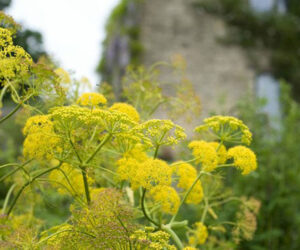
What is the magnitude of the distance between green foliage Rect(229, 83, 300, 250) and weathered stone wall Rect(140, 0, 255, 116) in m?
4.09

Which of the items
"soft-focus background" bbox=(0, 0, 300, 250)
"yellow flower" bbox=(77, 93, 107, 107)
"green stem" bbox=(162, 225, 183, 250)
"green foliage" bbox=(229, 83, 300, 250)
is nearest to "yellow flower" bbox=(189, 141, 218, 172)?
"green stem" bbox=(162, 225, 183, 250)

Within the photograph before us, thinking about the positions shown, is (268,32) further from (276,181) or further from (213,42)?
(276,181)

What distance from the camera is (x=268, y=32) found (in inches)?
324

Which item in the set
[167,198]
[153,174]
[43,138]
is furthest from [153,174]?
[43,138]

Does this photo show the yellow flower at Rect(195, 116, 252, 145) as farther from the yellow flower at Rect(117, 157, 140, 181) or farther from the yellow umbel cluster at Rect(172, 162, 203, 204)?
the yellow flower at Rect(117, 157, 140, 181)

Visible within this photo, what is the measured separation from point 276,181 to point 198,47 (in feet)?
16.4

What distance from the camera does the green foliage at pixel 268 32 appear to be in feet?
26.4

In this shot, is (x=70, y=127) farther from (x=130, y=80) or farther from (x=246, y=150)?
(x=130, y=80)

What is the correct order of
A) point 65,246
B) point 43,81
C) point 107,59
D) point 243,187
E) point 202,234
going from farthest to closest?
point 107,59 → point 243,187 → point 202,234 → point 43,81 → point 65,246

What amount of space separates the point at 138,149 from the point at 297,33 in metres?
7.48

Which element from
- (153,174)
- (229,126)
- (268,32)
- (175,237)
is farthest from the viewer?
(268,32)

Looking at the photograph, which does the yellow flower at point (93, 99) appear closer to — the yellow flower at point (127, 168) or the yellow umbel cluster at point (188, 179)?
the yellow flower at point (127, 168)

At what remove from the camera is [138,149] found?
4.91 ft

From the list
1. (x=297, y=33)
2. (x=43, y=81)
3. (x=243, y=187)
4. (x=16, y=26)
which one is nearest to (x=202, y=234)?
(x=43, y=81)
